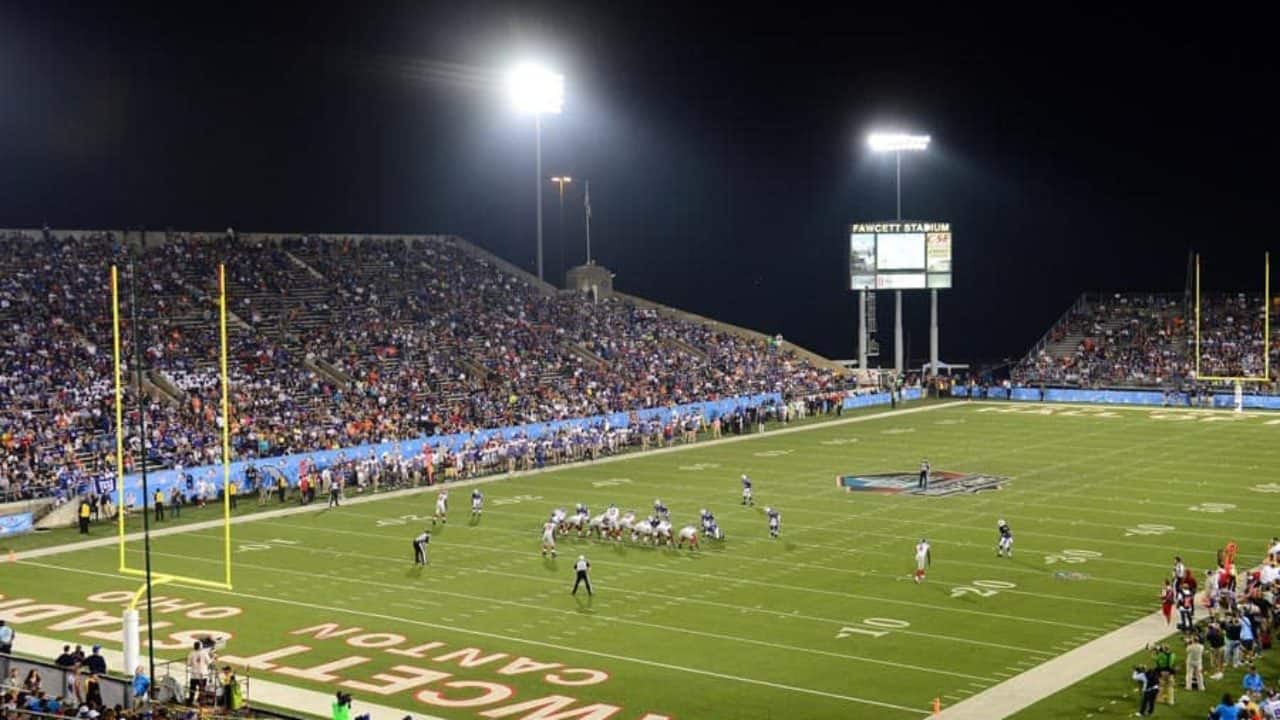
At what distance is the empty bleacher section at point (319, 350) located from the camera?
3731 cm

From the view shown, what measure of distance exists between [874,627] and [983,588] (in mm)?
3394

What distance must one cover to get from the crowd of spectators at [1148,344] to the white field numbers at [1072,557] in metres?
33.1

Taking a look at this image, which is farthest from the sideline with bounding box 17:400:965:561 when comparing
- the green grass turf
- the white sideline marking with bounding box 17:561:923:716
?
the white sideline marking with bounding box 17:561:923:716

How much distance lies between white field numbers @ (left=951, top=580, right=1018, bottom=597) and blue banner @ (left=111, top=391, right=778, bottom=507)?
655 inches

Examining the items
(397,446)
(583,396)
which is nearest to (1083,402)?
(583,396)

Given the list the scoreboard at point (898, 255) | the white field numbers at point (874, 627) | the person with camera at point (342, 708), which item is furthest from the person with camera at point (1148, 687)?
the scoreboard at point (898, 255)

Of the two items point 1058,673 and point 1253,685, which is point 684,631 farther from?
point 1253,685

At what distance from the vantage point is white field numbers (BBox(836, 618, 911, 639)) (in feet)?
70.9

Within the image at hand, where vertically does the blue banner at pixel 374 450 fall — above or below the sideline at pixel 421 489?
above

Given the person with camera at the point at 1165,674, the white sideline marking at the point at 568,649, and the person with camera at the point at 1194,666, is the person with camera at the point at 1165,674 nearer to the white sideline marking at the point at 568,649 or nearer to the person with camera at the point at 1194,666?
the person with camera at the point at 1194,666

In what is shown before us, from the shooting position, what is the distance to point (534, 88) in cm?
5594

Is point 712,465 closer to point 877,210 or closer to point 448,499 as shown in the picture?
point 448,499

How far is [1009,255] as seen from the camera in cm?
8306

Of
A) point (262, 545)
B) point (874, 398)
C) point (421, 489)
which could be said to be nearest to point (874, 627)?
point (262, 545)
